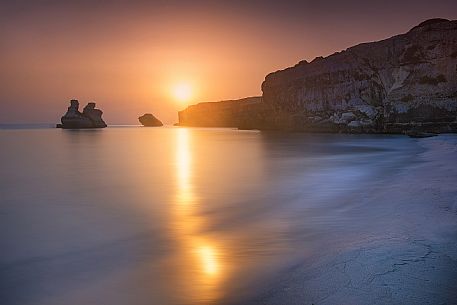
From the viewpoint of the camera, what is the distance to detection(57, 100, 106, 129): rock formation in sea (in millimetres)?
120938

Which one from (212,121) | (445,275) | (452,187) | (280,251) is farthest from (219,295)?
(212,121)

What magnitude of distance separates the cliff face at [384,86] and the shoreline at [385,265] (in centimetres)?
4534

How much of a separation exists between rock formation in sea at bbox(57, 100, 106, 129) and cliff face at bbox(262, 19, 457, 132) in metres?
80.0

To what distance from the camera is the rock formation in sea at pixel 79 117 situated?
12094cm

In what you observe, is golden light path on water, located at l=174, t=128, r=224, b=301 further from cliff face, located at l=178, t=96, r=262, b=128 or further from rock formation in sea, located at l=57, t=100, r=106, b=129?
rock formation in sea, located at l=57, t=100, r=106, b=129

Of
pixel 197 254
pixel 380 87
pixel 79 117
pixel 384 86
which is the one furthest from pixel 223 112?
pixel 197 254

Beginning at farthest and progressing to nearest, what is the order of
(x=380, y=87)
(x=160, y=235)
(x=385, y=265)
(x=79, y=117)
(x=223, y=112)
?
(x=223, y=112) < (x=79, y=117) < (x=380, y=87) < (x=160, y=235) < (x=385, y=265)

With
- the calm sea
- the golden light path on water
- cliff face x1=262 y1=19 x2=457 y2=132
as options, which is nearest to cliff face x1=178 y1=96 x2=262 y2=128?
cliff face x1=262 y1=19 x2=457 y2=132

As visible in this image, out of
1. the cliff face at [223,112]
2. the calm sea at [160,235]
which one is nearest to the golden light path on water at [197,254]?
the calm sea at [160,235]

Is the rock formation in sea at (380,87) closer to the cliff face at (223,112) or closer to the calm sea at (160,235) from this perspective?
the calm sea at (160,235)

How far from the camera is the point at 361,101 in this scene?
61.2 metres

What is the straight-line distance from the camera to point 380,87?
188 feet

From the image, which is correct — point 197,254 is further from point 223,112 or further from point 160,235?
point 223,112

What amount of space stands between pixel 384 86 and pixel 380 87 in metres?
1.35
